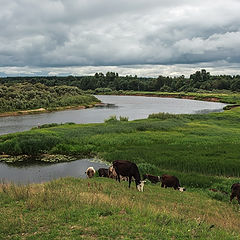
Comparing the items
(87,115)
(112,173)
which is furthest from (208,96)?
(112,173)

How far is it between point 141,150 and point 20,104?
205ft

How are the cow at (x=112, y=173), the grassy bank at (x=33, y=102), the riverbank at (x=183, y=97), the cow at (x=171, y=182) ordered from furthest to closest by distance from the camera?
the riverbank at (x=183, y=97) < the grassy bank at (x=33, y=102) < the cow at (x=112, y=173) < the cow at (x=171, y=182)

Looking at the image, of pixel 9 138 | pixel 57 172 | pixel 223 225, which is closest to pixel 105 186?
pixel 223 225

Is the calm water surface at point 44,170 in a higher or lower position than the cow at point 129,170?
lower

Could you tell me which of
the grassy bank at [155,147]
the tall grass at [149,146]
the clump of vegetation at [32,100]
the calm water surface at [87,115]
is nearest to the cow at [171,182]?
the grassy bank at [155,147]

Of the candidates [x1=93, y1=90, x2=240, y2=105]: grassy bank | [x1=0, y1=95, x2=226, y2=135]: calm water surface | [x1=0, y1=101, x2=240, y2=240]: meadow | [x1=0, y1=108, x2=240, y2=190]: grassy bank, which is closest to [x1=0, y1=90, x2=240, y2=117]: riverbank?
[x1=93, y1=90, x2=240, y2=105]: grassy bank

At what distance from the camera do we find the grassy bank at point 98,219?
8375 millimetres

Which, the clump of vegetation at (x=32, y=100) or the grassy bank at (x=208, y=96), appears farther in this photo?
the grassy bank at (x=208, y=96)

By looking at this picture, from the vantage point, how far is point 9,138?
34875 millimetres

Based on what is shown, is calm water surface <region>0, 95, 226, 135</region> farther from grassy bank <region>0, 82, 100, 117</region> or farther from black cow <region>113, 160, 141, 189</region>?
black cow <region>113, 160, 141, 189</region>

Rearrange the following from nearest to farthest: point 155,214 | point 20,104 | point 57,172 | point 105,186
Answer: point 155,214 < point 105,186 < point 57,172 < point 20,104

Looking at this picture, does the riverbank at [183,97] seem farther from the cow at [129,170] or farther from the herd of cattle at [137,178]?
the cow at [129,170]

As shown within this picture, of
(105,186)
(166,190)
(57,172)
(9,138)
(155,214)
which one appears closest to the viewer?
(155,214)

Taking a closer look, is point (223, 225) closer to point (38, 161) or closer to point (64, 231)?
point (64, 231)
